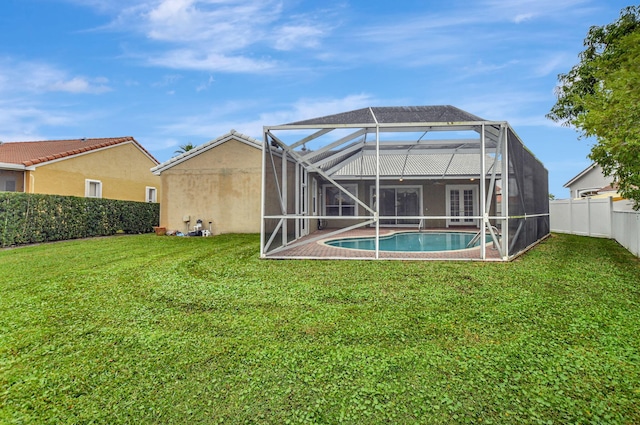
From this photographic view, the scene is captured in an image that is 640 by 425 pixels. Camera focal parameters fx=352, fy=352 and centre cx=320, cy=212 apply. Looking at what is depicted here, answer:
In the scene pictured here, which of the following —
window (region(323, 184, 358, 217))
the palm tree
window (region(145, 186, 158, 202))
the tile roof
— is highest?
the palm tree

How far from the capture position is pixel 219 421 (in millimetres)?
2428

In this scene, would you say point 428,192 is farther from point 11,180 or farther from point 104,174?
point 11,180

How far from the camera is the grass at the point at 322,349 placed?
2.58m

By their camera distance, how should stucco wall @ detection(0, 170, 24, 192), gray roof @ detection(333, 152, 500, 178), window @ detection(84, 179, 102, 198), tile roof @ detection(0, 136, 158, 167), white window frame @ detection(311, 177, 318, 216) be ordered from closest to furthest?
1. white window frame @ detection(311, 177, 318, 216)
2. stucco wall @ detection(0, 170, 24, 192)
3. tile roof @ detection(0, 136, 158, 167)
4. gray roof @ detection(333, 152, 500, 178)
5. window @ detection(84, 179, 102, 198)

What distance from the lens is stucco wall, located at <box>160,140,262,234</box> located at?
16.7 meters

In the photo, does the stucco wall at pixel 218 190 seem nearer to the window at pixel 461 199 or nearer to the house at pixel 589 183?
the window at pixel 461 199

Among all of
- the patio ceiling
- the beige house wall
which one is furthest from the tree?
the beige house wall

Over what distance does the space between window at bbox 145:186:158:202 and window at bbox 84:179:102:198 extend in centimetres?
357

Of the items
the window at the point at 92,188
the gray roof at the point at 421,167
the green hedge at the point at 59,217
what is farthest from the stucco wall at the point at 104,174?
the gray roof at the point at 421,167

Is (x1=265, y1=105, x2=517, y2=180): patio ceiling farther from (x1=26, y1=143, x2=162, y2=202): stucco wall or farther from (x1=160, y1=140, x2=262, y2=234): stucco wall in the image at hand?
(x1=26, y1=143, x2=162, y2=202): stucco wall

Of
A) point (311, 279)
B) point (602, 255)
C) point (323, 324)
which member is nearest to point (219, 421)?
point (323, 324)

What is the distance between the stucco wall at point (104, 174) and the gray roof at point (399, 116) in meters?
15.2

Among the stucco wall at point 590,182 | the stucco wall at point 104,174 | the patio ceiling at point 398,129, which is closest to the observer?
the patio ceiling at point 398,129

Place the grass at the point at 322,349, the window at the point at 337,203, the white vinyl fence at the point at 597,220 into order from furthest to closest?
the window at the point at 337,203 → the white vinyl fence at the point at 597,220 → the grass at the point at 322,349
